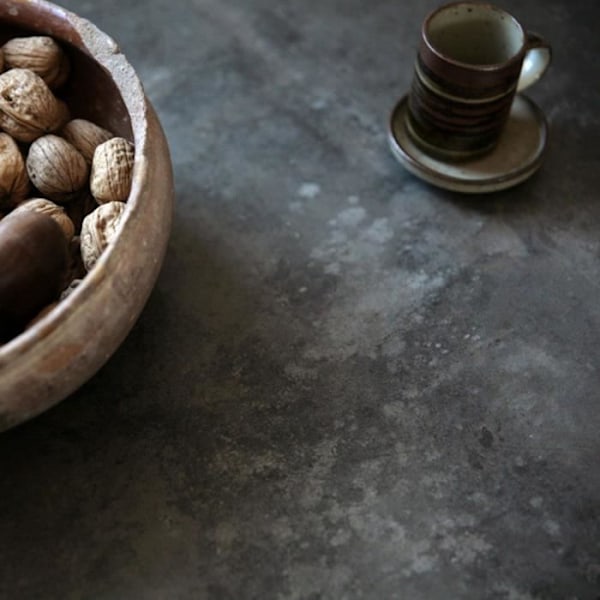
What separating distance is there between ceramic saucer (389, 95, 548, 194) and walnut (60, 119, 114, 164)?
1.42ft

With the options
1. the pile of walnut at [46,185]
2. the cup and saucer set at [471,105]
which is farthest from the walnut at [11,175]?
the cup and saucer set at [471,105]

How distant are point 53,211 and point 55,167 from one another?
6 cm

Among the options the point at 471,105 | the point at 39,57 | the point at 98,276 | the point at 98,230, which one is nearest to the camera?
the point at 98,276

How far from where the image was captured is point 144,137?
0.91 metres

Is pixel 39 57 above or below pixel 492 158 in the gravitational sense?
above

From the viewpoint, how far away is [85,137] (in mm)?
1052

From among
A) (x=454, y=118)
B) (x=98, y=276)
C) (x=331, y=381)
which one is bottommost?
(x=331, y=381)

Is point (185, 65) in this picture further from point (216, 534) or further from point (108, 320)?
point (216, 534)

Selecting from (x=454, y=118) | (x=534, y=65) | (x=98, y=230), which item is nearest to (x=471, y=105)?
(x=454, y=118)

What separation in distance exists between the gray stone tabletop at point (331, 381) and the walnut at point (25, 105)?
0.24 meters

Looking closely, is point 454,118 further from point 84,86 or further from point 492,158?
point 84,86

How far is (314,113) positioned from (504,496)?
69 cm

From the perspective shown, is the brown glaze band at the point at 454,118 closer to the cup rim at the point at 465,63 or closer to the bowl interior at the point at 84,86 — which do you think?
the cup rim at the point at 465,63

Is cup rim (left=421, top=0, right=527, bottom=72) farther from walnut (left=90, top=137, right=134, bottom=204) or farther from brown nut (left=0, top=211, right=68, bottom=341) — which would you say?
brown nut (left=0, top=211, right=68, bottom=341)
